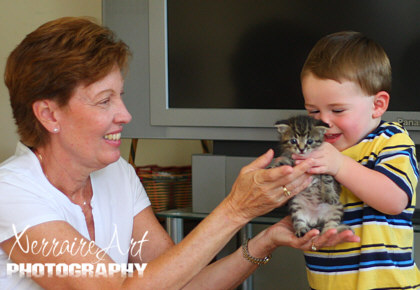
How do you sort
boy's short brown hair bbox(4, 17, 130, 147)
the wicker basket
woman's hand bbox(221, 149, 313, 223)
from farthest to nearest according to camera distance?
the wicker basket, boy's short brown hair bbox(4, 17, 130, 147), woman's hand bbox(221, 149, 313, 223)

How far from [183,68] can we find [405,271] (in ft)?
4.14

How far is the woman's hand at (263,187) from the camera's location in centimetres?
134

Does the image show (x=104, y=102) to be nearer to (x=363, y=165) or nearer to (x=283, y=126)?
(x=283, y=126)

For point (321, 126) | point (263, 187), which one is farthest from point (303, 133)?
point (263, 187)

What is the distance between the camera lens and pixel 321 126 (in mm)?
1376

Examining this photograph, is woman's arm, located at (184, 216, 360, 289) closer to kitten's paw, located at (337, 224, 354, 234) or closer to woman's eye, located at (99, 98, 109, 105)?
kitten's paw, located at (337, 224, 354, 234)

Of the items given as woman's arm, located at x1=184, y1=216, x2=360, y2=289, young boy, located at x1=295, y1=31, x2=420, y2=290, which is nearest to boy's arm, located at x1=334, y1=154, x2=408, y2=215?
young boy, located at x1=295, y1=31, x2=420, y2=290

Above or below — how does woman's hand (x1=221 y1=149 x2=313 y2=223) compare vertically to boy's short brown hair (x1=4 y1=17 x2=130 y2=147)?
below

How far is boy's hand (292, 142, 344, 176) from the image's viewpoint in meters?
1.35

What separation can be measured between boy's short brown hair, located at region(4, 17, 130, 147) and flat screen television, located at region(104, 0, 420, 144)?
740 mm

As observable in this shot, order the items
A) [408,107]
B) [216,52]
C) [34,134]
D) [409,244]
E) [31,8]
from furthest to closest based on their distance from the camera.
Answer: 1. [31,8]
2. [216,52]
3. [408,107]
4. [34,134]
5. [409,244]

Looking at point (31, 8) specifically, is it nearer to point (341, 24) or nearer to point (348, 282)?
point (341, 24)

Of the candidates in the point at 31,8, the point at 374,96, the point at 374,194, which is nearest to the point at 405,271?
the point at 374,194

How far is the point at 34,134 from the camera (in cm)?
164
